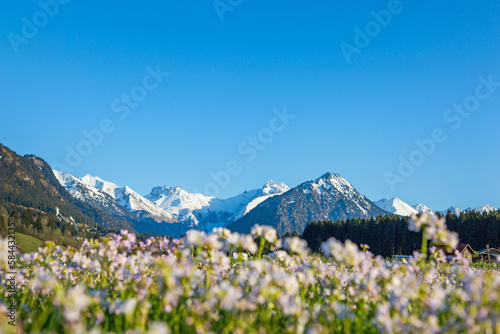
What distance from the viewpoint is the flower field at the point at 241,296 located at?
3.78 m

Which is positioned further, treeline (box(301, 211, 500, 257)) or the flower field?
treeline (box(301, 211, 500, 257))

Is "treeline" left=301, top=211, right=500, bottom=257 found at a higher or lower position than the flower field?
higher

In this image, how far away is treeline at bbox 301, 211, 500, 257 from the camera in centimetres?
9931

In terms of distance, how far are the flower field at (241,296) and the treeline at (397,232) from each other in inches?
3489

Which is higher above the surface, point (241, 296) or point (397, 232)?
point (397, 232)

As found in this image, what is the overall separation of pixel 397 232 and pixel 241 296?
11855cm

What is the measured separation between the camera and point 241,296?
4496 mm

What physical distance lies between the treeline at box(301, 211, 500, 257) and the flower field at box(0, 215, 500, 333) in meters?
88.6

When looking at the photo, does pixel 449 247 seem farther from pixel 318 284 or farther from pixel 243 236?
pixel 318 284

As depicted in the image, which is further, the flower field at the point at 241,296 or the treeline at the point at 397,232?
the treeline at the point at 397,232

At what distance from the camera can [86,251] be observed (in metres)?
6.42

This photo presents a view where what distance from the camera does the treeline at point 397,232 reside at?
3910 inches

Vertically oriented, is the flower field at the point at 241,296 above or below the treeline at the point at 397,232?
below

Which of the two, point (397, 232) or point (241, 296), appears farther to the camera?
point (397, 232)
